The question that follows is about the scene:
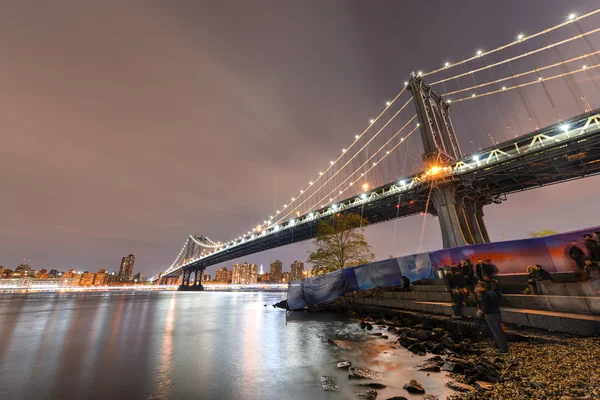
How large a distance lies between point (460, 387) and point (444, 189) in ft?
105

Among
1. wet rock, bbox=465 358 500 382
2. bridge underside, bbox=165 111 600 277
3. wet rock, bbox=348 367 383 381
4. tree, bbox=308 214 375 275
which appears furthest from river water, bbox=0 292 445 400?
bridge underside, bbox=165 111 600 277

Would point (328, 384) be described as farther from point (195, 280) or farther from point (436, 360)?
point (195, 280)

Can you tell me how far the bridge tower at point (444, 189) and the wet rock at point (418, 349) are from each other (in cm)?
2579

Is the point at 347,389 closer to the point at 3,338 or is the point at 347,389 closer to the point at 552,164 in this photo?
the point at 3,338

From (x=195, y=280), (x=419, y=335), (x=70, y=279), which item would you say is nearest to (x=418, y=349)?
(x=419, y=335)

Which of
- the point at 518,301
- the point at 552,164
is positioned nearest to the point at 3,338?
the point at 518,301

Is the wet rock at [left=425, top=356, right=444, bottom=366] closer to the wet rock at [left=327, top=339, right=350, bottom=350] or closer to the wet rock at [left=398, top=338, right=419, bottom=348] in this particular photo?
the wet rock at [left=398, top=338, right=419, bottom=348]

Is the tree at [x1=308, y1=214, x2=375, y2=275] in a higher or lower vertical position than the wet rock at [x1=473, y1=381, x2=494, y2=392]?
higher

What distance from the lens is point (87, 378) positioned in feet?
19.7

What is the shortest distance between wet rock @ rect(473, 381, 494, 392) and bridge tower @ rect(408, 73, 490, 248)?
28324 millimetres

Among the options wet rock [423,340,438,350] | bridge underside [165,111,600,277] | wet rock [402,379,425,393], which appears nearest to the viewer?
wet rock [402,379,425,393]

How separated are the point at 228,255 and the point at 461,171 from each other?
77396 millimetres

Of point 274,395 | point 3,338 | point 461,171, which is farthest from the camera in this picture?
point 461,171

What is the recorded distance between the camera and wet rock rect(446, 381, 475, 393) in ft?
14.4
